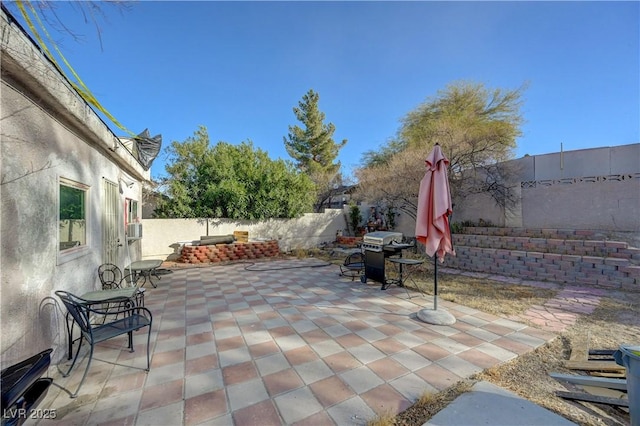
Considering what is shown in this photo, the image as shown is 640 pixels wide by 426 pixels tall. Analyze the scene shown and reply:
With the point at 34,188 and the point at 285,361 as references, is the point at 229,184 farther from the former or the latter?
the point at 285,361

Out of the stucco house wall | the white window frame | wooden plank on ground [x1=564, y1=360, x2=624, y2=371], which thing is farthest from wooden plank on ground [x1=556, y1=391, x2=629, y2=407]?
the white window frame

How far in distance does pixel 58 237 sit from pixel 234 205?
23.8 ft

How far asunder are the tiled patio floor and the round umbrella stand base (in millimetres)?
96

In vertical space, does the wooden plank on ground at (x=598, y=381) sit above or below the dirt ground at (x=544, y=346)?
above

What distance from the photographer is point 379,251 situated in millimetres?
5219

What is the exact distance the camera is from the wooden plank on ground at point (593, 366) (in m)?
2.31

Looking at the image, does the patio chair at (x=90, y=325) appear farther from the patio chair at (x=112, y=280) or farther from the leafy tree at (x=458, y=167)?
the leafy tree at (x=458, y=167)

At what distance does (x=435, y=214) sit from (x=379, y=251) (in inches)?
Answer: 76.1

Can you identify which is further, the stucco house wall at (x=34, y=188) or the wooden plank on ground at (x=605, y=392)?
the wooden plank on ground at (x=605, y=392)

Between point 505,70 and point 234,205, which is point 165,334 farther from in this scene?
point 505,70

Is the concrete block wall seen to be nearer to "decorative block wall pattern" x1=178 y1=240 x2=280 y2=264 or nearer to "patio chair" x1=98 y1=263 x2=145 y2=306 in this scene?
"decorative block wall pattern" x1=178 y1=240 x2=280 y2=264

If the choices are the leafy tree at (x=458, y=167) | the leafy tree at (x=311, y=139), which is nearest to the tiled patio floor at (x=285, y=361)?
the leafy tree at (x=458, y=167)

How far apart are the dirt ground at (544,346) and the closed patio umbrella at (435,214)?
106cm

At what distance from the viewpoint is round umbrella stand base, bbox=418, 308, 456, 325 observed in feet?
11.2
